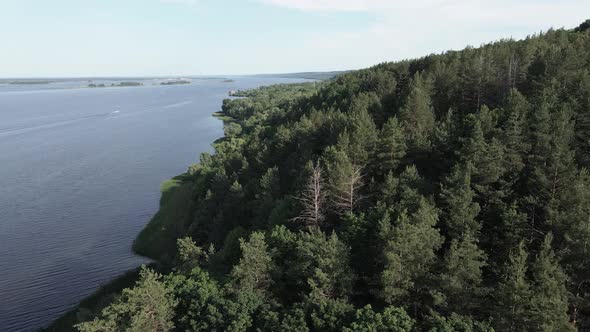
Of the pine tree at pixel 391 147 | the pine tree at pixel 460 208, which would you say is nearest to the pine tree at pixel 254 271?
the pine tree at pixel 460 208

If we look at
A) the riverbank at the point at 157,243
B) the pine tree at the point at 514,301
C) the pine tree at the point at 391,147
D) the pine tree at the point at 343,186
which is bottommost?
the riverbank at the point at 157,243

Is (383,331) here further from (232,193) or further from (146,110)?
(146,110)

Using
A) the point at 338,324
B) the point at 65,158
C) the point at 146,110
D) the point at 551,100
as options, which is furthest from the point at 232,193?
the point at 146,110

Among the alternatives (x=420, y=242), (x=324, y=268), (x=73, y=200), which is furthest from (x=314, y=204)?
(x=73, y=200)

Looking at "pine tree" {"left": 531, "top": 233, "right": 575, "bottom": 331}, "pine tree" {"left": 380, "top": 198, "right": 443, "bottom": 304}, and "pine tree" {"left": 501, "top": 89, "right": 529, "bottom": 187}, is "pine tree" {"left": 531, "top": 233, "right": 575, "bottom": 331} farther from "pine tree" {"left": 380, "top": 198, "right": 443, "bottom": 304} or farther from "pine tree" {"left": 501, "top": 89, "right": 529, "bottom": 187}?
"pine tree" {"left": 501, "top": 89, "right": 529, "bottom": 187}

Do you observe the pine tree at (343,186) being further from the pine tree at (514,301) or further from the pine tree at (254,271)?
the pine tree at (514,301)

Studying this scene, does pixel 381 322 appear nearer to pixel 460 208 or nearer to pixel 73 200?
pixel 460 208

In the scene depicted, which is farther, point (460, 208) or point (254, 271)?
point (254, 271)

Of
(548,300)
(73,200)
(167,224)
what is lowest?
(167,224)

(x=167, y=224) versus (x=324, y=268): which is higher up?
(x=324, y=268)
